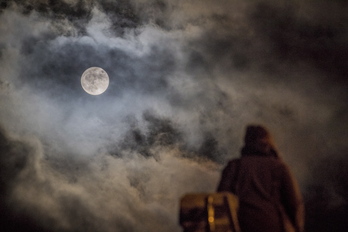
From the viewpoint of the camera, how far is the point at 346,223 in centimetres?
1475

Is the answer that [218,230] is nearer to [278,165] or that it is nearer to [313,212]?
[278,165]

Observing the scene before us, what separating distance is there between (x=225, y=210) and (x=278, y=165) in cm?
119

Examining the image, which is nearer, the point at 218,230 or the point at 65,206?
the point at 218,230

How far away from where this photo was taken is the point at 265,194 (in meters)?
3.99

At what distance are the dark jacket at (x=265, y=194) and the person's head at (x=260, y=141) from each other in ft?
0.36

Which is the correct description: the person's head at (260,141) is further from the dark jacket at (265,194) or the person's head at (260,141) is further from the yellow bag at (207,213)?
the yellow bag at (207,213)

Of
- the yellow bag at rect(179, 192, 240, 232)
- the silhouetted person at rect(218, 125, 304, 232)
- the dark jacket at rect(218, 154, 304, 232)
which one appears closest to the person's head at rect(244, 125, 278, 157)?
the silhouetted person at rect(218, 125, 304, 232)

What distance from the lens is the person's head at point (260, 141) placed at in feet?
14.3

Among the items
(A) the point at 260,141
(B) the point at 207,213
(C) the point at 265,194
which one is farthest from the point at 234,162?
(B) the point at 207,213

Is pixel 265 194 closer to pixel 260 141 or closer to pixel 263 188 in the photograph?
pixel 263 188

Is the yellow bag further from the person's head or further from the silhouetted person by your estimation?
the person's head

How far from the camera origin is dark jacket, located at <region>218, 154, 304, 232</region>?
151 inches

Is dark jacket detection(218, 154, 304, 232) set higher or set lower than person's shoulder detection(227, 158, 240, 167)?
lower

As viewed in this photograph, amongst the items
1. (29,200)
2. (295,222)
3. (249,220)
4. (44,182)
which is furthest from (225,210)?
(29,200)
